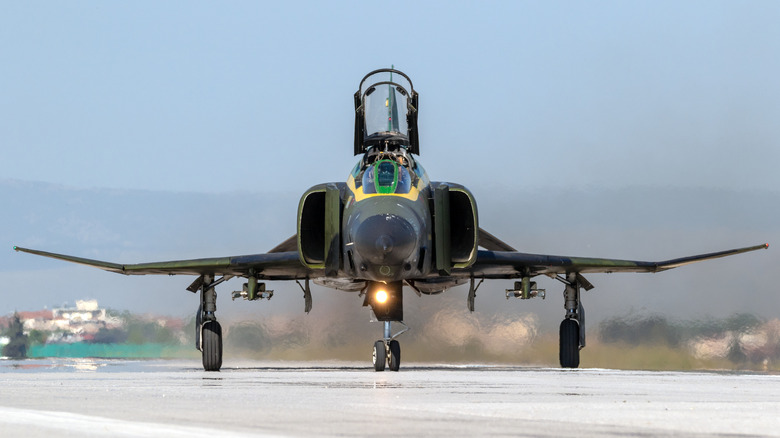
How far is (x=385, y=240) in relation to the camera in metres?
16.8

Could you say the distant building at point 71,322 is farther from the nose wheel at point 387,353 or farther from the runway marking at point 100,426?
the runway marking at point 100,426

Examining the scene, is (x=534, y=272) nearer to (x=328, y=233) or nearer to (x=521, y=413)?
(x=328, y=233)

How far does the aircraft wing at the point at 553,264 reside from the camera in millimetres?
20750

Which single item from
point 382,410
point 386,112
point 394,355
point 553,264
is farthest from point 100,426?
point 553,264

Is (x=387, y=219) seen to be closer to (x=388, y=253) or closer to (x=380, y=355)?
(x=388, y=253)

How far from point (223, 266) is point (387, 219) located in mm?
5269

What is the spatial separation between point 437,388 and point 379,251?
5130 mm

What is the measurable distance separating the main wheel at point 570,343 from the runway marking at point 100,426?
16020mm

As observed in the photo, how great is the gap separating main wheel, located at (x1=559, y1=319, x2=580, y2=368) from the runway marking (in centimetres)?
1602

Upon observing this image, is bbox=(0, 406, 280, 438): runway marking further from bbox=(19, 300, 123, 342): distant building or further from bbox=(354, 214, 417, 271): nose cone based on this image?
bbox=(19, 300, 123, 342): distant building

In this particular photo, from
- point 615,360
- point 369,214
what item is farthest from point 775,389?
point 615,360

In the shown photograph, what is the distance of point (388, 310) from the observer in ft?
60.5

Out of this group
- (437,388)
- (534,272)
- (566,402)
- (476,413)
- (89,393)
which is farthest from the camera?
(534,272)

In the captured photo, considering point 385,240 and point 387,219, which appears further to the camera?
point 387,219
